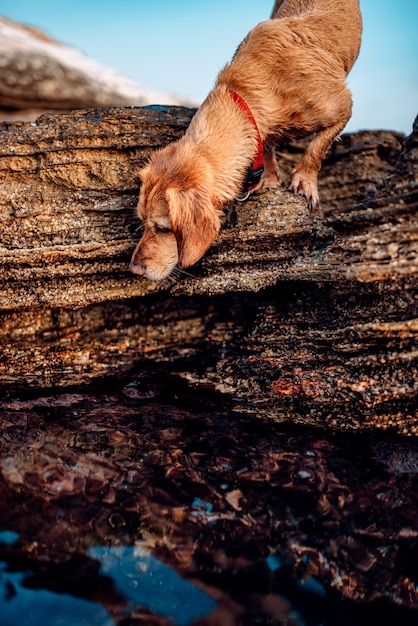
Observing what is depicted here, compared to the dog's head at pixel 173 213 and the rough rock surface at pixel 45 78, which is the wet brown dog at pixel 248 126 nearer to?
the dog's head at pixel 173 213

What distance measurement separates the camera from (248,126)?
4305 millimetres

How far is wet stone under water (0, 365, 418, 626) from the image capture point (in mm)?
2420

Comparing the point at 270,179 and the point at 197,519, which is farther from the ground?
the point at 270,179

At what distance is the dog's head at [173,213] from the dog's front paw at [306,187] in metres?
0.98

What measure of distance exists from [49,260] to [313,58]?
322cm

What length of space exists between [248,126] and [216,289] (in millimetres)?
1499

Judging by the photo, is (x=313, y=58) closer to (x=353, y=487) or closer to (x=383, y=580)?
(x=353, y=487)

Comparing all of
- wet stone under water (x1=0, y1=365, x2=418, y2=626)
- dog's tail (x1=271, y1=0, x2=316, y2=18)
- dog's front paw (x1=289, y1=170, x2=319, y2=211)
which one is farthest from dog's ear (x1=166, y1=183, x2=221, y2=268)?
dog's tail (x1=271, y1=0, x2=316, y2=18)

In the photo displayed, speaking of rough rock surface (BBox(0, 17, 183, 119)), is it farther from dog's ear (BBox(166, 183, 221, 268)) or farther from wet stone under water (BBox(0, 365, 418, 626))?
wet stone under water (BBox(0, 365, 418, 626))

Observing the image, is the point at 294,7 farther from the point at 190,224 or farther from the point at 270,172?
the point at 190,224

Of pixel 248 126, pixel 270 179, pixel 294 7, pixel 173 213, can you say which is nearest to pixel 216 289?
pixel 173 213

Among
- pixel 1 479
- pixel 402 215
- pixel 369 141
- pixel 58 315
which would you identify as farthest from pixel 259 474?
pixel 369 141

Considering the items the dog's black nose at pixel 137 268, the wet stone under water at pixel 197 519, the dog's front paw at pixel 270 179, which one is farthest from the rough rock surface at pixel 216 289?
the dog's front paw at pixel 270 179

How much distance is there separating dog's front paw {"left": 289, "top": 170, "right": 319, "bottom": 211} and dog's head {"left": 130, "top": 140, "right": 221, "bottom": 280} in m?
0.98
